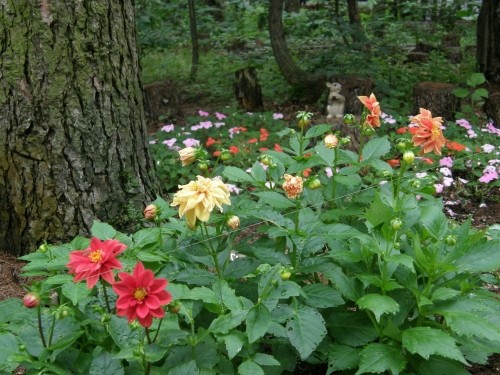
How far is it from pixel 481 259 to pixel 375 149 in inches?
22.9

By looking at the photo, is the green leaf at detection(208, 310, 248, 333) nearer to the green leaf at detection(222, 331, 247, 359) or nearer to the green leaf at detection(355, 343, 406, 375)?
the green leaf at detection(222, 331, 247, 359)

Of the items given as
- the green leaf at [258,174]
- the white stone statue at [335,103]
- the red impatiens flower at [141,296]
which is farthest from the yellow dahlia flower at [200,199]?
the white stone statue at [335,103]

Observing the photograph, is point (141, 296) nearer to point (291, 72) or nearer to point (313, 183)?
point (313, 183)

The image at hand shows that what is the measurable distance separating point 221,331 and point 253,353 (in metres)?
0.14

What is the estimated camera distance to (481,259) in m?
1.99

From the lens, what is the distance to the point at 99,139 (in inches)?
126

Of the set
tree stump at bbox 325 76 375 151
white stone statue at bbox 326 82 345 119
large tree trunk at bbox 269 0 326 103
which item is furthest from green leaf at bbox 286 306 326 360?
large tree trunk at bbox 269 0 326 103

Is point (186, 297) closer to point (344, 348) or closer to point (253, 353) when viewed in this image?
point (253, 353)

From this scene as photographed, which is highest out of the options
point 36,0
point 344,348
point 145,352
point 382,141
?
point 36,0

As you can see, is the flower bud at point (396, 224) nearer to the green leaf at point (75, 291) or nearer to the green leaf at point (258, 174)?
the green leaf at point (258, 174)

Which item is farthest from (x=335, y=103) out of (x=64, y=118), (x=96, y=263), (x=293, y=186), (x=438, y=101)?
(x=96, y=263)

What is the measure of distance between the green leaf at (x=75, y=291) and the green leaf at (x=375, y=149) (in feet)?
3.28

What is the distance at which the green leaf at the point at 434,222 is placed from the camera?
6.86ft

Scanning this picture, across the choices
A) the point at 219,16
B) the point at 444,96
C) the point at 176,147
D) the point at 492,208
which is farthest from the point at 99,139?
the point at 219,16
